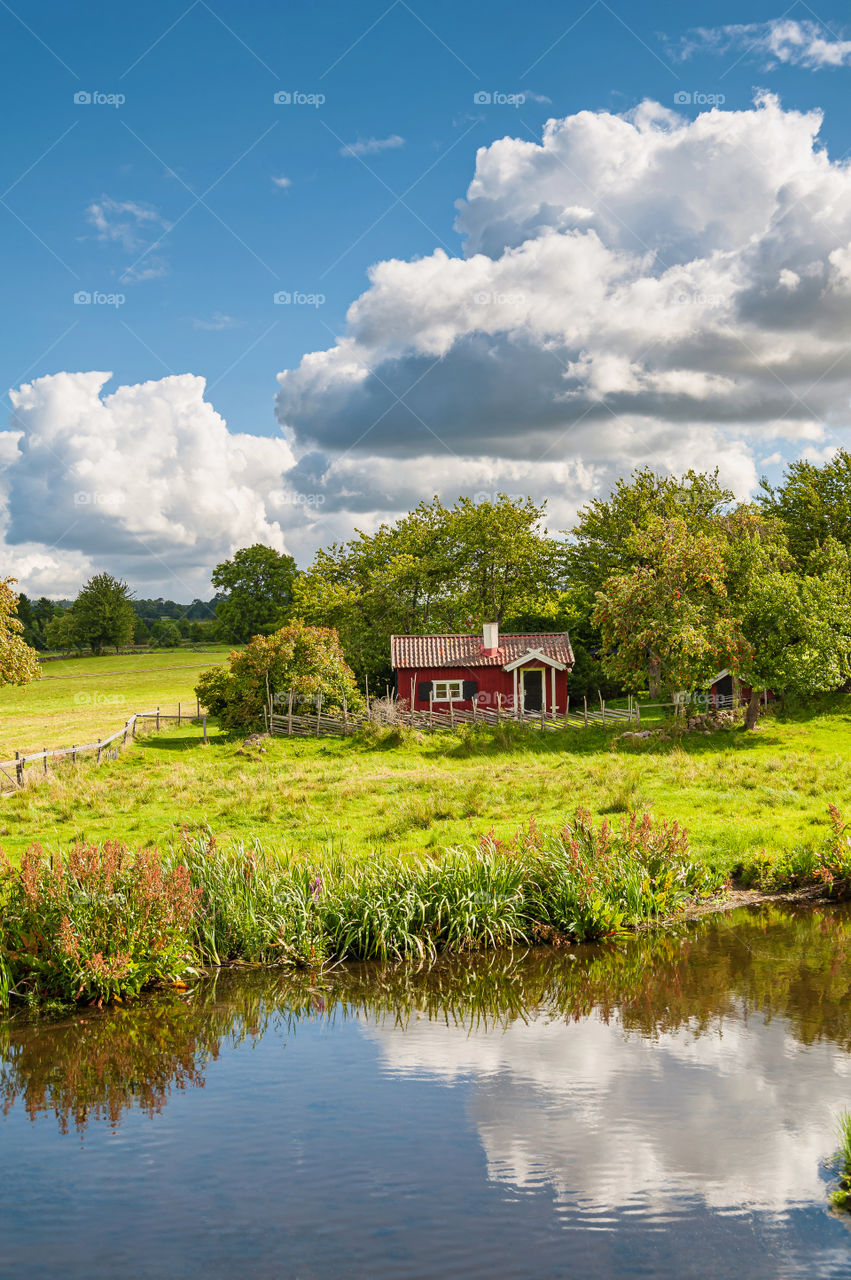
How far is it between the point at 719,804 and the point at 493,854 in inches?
343

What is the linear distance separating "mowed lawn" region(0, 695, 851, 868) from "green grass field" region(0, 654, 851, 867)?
2.4 inches

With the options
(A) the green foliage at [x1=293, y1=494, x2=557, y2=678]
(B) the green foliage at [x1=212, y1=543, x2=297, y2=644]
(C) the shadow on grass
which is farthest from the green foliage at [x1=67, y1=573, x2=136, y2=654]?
(C) the shadow on grass

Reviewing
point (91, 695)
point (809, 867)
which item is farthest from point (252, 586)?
point (809, 867)

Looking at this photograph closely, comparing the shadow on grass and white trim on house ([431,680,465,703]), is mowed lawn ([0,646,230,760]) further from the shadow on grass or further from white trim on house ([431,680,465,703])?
white trim on house ([431,680,465,703])

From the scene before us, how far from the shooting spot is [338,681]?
1727 inches

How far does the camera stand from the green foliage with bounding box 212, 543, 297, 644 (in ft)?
290

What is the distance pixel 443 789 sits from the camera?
2498cm

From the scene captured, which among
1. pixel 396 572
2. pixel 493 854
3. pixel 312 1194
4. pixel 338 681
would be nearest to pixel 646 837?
pixel 493 854

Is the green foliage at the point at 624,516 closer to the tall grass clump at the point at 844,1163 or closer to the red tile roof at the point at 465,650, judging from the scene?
the red tile roof at the point at 465,650

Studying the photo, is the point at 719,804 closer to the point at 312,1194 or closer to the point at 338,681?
the point at 312,1194

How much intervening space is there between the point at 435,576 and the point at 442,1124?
54.2 metres

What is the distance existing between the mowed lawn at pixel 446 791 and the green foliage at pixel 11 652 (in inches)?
287

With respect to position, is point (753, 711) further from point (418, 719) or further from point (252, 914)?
point (252, 914)

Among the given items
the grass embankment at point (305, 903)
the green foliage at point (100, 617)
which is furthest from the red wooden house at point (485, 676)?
the green foliage at point (100, 617)
